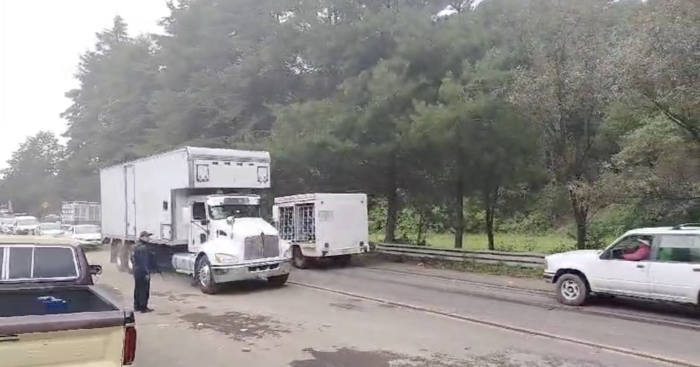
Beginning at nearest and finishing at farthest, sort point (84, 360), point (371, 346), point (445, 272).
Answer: point (84, 360)
point (371, 346)
point (445, 272)

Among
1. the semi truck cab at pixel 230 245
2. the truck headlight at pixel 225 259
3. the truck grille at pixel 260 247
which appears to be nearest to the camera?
the truck headlight at pixel 225 259

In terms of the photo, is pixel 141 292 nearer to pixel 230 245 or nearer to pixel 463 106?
pixel 230 245

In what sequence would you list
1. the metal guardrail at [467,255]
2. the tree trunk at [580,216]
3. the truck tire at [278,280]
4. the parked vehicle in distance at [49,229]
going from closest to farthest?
the truck tire at [278,280] → the metal guardrail at [467,255] → the tree trunk at [580,216] → the parked vehicle in distance at [49,229]

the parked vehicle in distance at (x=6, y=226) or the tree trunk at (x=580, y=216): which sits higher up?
the parked vehicle in distance at (x=6, y=226)

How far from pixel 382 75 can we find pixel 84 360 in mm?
18669

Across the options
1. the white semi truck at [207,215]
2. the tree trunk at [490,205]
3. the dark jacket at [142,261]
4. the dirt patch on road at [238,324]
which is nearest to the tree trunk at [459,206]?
the tree trunk at [490,205]

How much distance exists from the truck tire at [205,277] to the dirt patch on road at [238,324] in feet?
9.87

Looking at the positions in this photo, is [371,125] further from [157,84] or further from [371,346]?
[157,84]

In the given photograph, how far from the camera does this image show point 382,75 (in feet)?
73.8

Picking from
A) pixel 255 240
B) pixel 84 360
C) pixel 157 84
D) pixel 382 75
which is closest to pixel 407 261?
pixel 382 75

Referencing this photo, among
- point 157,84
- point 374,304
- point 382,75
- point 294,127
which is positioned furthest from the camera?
point 157,84

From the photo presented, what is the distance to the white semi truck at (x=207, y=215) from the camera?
1577 centimetres

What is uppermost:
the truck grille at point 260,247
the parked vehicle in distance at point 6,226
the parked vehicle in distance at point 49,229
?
the parked vehicle in distance at point 6,226

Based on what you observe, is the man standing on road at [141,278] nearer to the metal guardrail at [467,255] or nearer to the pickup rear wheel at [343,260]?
the pickup rear wheel at [343,260]
